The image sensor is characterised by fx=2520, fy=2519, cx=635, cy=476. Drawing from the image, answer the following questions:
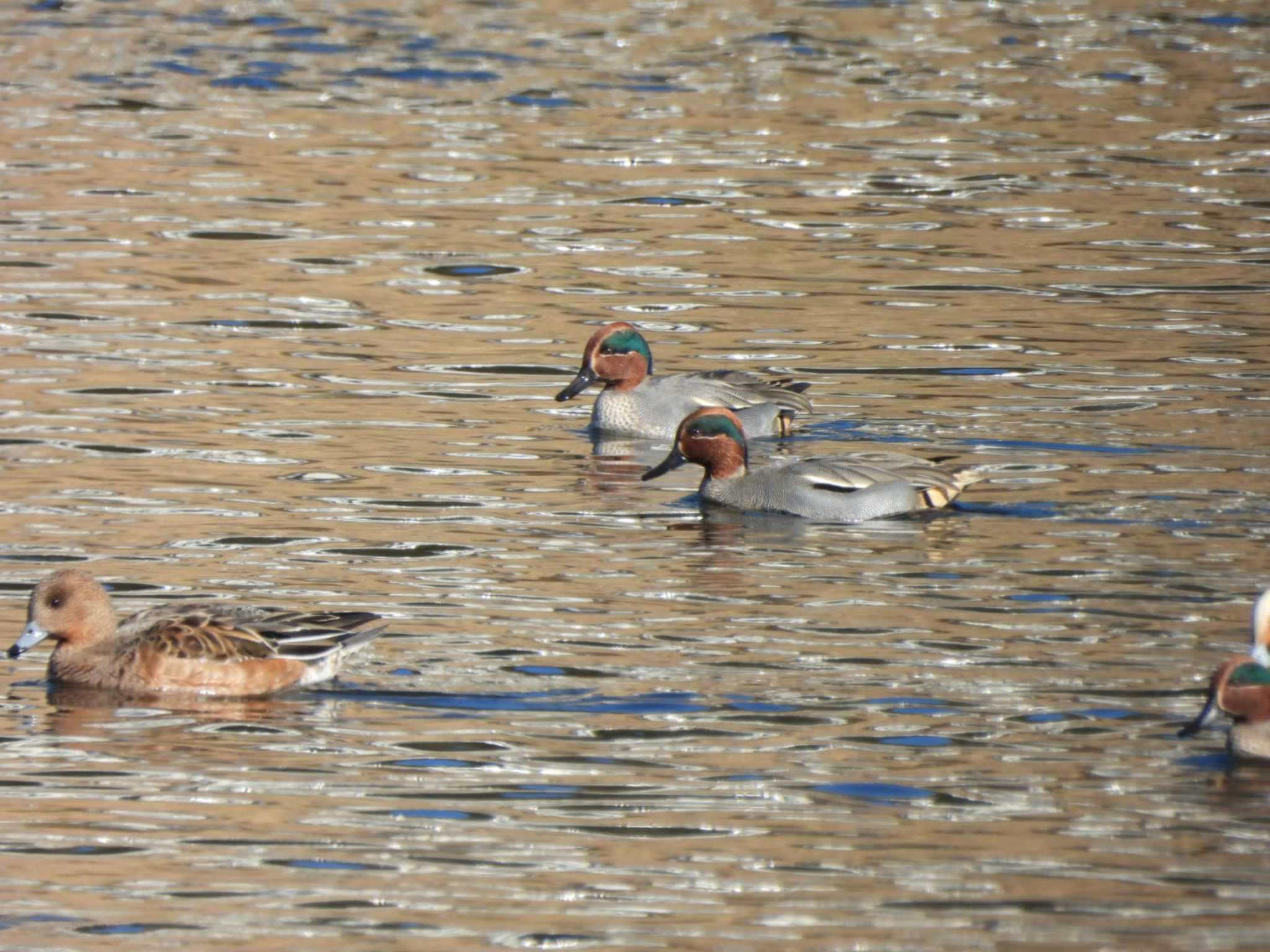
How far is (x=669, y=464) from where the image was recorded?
1379cm

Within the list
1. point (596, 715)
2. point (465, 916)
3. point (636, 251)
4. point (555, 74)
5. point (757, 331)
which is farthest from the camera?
point (555, 74)

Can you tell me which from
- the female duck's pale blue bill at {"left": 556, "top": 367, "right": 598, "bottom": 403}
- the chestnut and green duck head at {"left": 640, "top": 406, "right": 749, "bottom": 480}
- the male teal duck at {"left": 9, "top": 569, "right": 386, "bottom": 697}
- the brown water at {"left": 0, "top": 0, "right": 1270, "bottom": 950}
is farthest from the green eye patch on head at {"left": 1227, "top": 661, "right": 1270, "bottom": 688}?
the female duck's pale blue bill at {"left": 556, "top": 367, "right": 598, "bottom": 403}

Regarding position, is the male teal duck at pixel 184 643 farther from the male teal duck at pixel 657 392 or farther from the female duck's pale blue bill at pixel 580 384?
the female duck's pale blue bill at pixel 580 384

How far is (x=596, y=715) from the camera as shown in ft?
30.1

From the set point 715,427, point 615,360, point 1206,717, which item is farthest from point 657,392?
point 1206,717

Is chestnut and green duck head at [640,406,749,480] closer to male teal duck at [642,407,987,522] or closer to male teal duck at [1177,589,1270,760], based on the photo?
male teal duck at [642,407,987,522]

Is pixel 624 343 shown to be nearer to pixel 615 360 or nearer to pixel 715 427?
pixel 615 360

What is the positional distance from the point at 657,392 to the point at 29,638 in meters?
6.17

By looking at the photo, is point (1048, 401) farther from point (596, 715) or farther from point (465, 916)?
point (465, 916)

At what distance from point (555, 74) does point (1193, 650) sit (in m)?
20.8

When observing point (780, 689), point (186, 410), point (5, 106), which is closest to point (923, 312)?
point (186, 410)

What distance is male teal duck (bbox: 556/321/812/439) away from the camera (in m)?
14.8

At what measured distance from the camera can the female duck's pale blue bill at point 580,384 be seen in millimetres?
15695

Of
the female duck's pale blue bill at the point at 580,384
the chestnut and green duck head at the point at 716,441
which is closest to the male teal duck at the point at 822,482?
the chestnut and green duck head at the point at 716,441
